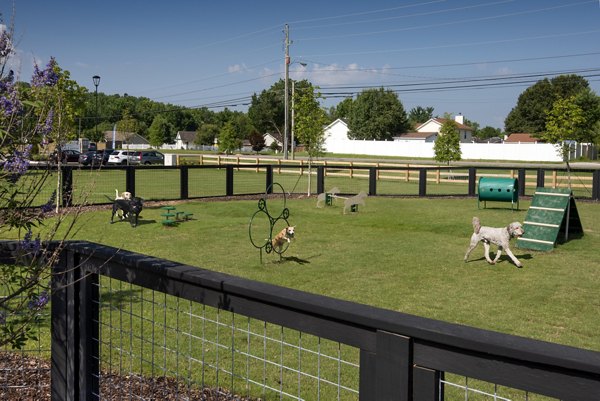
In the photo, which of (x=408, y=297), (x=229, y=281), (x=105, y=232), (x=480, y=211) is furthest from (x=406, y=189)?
(x=229, y=281)

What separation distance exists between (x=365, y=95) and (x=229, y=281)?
320 ft

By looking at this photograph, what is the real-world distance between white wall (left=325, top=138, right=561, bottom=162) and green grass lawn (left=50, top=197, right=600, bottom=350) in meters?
42.5

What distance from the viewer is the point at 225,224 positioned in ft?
52.8

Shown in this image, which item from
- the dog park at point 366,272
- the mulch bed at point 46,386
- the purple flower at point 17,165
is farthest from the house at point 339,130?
the purple flower at point 17,165

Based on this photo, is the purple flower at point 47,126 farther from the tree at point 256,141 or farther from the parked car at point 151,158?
the tree at point 256,141

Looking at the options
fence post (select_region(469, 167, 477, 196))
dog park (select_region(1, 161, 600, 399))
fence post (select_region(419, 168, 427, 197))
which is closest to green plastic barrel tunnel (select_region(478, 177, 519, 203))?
dog park (select_region(1, 161, 600, 399))

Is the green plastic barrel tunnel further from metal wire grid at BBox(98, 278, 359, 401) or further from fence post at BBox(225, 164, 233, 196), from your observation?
metal wire grid at BBox(98, 278, 359, 401)

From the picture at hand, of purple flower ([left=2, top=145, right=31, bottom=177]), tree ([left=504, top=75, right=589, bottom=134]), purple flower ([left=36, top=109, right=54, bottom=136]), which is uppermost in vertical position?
tree ([left=504, top=75, right=589, bottom=134])

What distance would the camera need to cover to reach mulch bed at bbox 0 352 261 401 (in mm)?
4352

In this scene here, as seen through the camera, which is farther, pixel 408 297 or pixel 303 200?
pixel 303 200

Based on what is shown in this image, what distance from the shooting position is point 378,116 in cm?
9569

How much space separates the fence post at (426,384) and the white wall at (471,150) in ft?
186

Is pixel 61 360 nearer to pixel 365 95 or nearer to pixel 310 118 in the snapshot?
pixel 310 118

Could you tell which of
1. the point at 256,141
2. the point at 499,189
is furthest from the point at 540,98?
the point at 499,189
